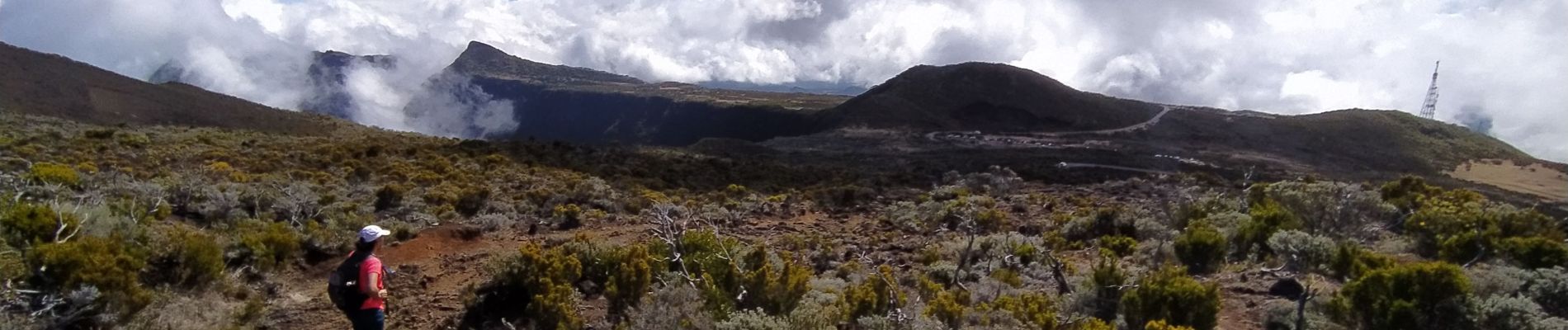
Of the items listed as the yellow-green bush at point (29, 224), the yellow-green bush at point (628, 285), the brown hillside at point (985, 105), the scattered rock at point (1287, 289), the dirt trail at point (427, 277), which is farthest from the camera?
the brown hillside at point (985, 105)

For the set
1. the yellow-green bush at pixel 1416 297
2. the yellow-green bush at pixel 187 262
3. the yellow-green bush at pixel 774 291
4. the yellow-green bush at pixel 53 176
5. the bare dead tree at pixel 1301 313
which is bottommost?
the yellow-green bush at pixel 53 176

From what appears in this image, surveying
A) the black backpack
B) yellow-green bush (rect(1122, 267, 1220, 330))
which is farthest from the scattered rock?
the black backpack

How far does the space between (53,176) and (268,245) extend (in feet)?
17.9

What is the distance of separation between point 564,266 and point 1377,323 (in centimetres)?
639

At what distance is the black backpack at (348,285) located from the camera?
5.06 m

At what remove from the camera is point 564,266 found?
23.4 feet

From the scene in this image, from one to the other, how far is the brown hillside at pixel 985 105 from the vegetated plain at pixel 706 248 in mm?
29293

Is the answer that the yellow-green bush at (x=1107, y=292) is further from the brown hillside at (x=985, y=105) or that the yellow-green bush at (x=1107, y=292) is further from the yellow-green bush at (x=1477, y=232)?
the brown hillside at (x=985, y=105)

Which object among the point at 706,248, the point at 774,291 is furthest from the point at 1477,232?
the point at 706,248

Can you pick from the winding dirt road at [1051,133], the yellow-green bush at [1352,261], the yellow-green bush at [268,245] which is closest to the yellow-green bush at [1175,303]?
the yellow-green bush at [1352,261]

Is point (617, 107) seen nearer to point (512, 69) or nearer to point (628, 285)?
point (512, 69)

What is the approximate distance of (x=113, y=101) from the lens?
3378 centimetres

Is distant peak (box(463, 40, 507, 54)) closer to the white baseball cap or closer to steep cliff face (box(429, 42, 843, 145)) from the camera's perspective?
steep cliff face (box(429, 42, 843, 145))

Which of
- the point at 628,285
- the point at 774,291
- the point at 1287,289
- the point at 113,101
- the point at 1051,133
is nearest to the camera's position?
the point at 774,291
